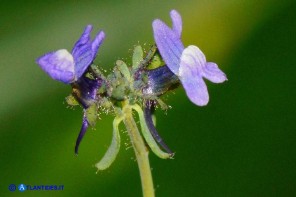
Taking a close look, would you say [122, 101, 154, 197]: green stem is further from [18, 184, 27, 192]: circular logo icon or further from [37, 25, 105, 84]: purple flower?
[18, 184, 27, 192]: circular logo icon

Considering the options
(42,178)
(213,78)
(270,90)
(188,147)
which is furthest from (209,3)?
(213,78)

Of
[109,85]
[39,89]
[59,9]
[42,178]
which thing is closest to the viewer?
[109,85]

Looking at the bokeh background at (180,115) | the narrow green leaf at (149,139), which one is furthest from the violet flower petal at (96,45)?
the bokeh background at (180,115)

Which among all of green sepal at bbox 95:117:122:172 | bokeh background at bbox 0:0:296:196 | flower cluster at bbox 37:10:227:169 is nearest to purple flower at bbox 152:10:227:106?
flower cluster at bbox 37:10:227:169

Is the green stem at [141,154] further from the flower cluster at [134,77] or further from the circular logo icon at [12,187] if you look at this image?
the circular logo icon at [12,187]

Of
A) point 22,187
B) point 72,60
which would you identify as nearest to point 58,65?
point 72,60

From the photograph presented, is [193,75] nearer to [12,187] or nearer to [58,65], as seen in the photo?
[58,65]

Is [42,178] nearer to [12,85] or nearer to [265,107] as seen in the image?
[12,85]
